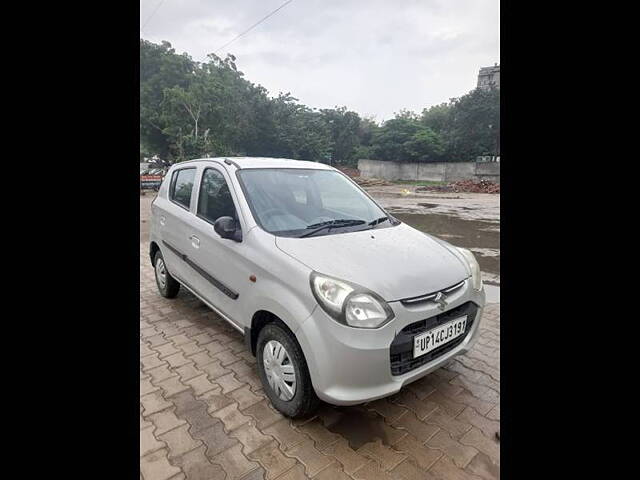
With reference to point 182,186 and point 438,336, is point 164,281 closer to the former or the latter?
point 182,186

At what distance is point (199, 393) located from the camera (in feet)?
7.25

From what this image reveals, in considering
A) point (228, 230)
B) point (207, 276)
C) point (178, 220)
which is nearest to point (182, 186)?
point (178, 220)

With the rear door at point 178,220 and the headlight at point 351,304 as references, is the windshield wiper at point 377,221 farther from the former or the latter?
the rear door at point 178,220

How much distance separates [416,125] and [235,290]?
33.0 metres

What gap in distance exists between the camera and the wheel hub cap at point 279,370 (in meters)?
1.89

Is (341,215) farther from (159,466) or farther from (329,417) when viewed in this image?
(159,466)

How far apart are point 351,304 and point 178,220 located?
1984mm

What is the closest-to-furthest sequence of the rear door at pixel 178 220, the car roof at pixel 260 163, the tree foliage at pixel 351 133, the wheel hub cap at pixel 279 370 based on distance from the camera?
the wheel hub cap at pixel 279 370 → the car roof at pixel 260 163 → the rear door at pixel 178 220 → the tree foliage at pixel 351 133

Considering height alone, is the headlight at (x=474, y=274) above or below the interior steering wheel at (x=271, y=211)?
below

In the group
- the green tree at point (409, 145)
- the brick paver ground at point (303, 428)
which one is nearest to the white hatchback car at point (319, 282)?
the brick paver ground at point (303, 428)

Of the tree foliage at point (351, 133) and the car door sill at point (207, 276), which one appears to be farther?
the tree foliage at point (351, 133)

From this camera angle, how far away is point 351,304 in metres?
1.66

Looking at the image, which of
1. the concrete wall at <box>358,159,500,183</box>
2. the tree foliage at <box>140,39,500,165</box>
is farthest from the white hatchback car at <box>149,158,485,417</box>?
the concrete wall at <box>358,159,500,183</box>
